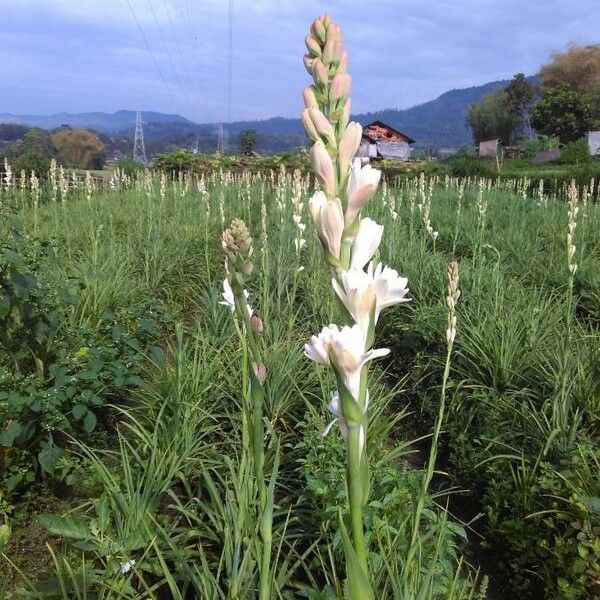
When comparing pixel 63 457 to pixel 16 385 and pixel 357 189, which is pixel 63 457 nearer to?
pixel 16 385

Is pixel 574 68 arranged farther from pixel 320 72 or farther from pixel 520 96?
pixel 320 72

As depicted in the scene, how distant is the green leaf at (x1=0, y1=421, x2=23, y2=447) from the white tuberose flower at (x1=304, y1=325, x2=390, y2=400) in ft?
7.84

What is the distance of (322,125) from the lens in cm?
116

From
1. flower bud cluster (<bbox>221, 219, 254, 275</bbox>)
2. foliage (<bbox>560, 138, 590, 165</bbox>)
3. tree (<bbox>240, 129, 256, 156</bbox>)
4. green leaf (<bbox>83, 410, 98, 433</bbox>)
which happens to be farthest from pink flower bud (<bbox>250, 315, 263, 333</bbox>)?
foliage (<bbox>560, 138, 590, 165</bbox>)

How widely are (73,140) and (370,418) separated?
64541 mm

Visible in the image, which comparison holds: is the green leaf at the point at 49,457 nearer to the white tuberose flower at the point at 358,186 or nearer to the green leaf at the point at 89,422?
the green leaf at the point at 89,422

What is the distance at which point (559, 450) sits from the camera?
131 inches

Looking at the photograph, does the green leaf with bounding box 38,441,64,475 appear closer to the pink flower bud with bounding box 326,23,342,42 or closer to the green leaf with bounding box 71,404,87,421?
the green leaf with bounding box 71,404,87,421

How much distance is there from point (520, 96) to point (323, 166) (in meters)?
67.5

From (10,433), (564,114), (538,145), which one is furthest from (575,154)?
(10,433)

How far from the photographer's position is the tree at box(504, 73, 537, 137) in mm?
61375

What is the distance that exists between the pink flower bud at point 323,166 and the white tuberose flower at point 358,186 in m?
0.03

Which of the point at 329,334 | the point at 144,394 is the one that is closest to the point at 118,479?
the point at 144,394

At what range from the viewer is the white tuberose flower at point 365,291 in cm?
109
